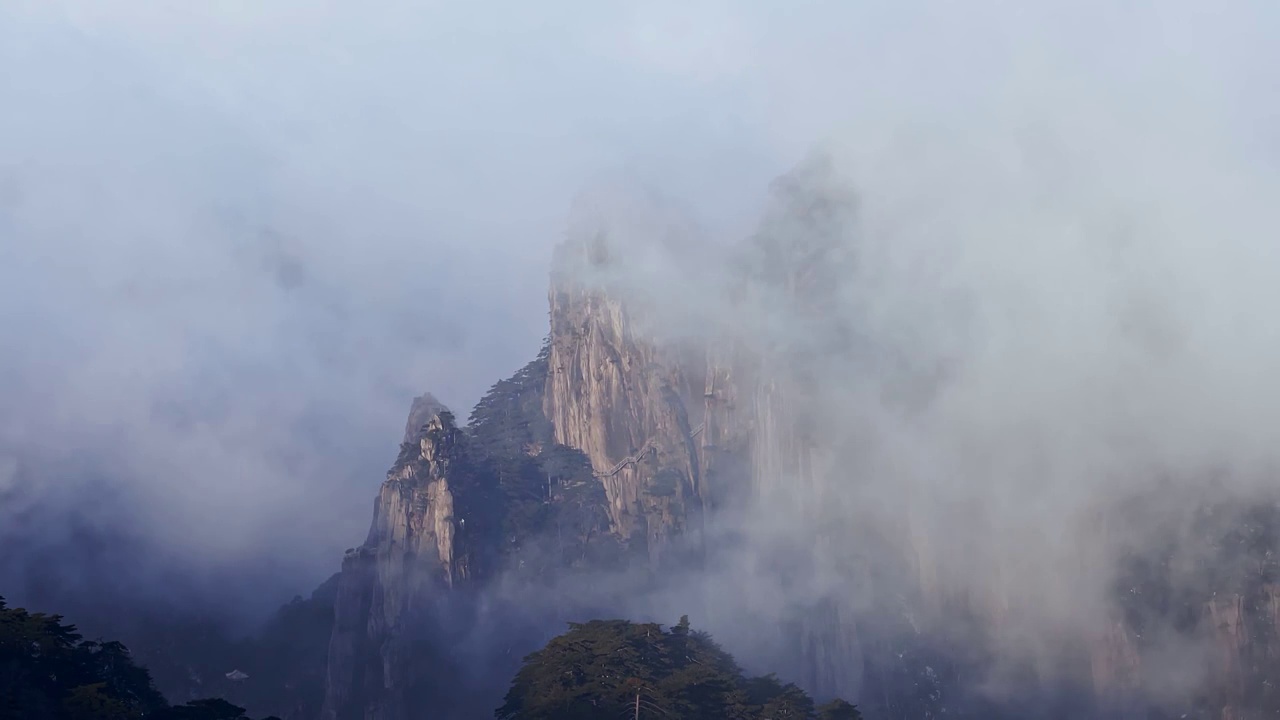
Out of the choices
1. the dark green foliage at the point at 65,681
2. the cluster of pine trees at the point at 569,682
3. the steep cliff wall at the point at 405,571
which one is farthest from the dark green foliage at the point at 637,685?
the steep cliff wall at the point at 405,571

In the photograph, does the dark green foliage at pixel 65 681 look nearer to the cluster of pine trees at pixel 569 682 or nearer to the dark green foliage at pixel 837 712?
the cluster of pine trees at pixel 569 682

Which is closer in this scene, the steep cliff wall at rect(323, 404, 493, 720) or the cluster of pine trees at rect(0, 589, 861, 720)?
the cluster of pine trees at rect(0, 589, 861, 720)

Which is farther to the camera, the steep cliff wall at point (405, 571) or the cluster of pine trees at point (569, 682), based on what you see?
the steep cliff wall at point (405, 571)

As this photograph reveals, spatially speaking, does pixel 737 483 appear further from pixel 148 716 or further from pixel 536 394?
pixel 148 716

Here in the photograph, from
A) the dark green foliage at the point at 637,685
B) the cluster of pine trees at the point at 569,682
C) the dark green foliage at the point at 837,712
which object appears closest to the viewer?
the cluster of pine trees at the point at 569,682

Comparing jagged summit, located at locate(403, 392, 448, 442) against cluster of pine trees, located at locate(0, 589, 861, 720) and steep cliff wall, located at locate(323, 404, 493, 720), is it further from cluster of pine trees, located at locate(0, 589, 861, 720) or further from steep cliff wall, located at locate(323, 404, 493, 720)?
cluster of pine trees, located at locate(0, 589, 861, 720)

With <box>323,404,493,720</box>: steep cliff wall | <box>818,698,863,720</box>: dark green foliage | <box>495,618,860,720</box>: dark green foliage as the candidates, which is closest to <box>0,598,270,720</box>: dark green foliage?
<box>495,618,860,720</box>: dark green foliage

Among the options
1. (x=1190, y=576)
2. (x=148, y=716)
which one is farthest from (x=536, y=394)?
(x=148, y=716)
